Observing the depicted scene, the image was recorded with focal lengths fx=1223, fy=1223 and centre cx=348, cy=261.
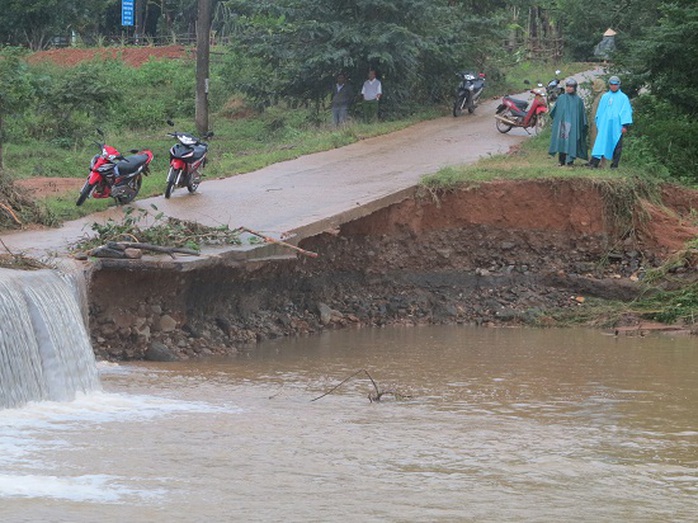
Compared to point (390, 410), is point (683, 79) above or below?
above

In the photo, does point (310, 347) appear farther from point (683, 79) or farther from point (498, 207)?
point (683, 79)

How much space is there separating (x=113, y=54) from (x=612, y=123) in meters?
28.8

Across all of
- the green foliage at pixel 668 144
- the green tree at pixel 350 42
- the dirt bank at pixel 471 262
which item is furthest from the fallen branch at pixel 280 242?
the green tree at pixel 350 42

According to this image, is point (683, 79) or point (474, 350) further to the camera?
point (683, 79)

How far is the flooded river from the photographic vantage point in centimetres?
714

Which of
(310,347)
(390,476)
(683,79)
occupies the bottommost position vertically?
(310,347)

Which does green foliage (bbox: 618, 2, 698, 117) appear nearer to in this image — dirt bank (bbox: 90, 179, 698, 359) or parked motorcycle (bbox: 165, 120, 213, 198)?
dirt bank (bbox: 90, 179, 698, 359)

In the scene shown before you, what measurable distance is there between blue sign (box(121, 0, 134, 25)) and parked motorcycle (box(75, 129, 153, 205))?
3249 cm

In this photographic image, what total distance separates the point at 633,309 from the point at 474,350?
2.97 m

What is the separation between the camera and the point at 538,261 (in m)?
16.7

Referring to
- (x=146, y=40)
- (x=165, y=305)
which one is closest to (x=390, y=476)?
(x=165, y=305)

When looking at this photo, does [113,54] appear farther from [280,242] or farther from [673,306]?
[280,242]

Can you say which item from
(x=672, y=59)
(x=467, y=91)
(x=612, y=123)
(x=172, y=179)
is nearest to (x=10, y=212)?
(x=172, y=179)

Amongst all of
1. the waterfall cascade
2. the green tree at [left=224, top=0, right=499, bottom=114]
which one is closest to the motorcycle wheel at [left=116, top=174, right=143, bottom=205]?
the waterfall cascade
